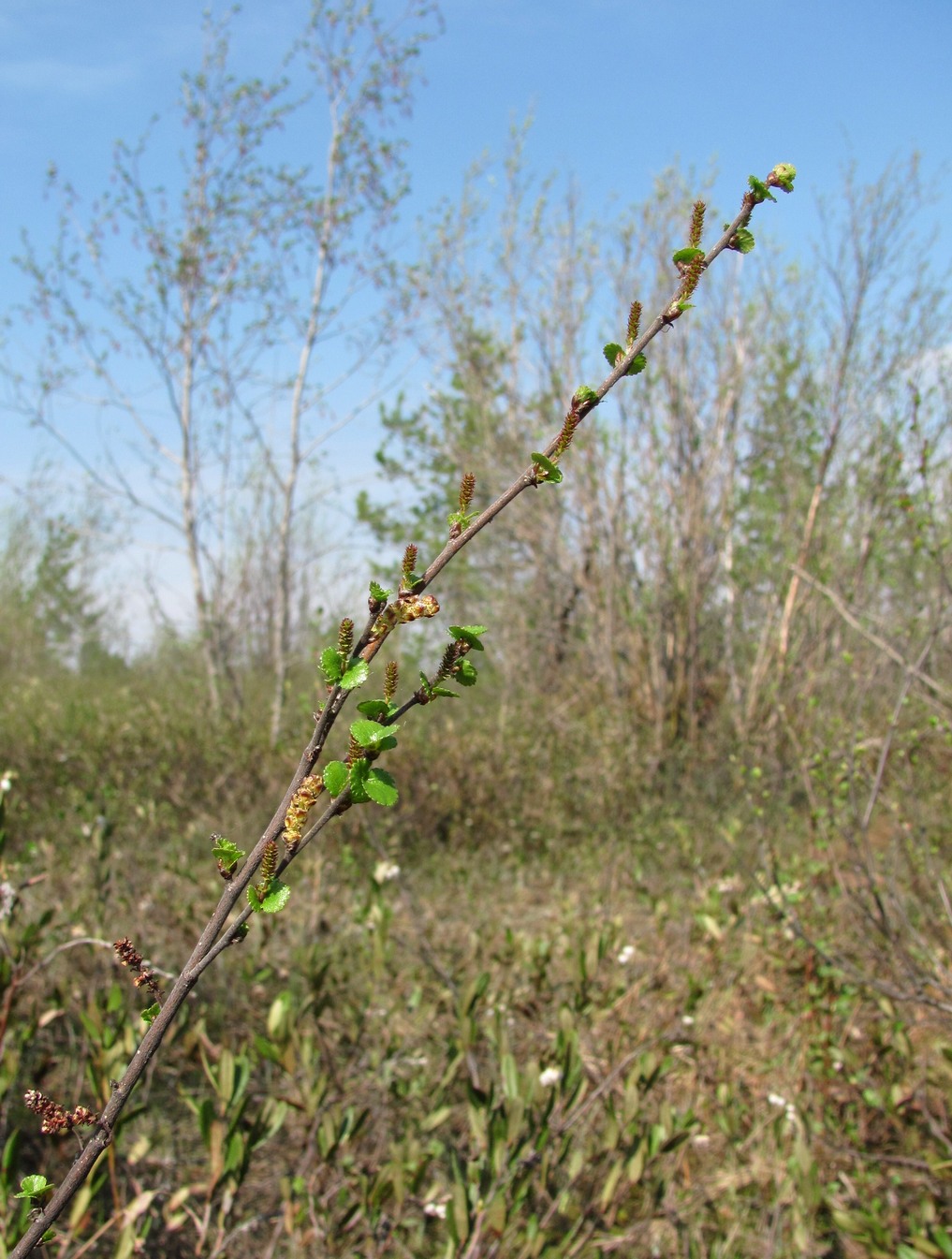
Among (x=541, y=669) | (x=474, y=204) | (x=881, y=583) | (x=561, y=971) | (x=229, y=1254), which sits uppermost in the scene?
(x=474, y=204)

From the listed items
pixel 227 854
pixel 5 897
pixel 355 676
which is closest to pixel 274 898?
pixel 227 854

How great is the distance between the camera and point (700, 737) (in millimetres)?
6715

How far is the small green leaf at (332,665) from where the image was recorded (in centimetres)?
57

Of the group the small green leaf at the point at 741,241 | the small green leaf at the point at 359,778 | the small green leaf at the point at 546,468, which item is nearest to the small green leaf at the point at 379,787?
the small green leaf at the point at 359,778

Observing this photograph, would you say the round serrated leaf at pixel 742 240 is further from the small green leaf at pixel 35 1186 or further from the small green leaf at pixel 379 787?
the small green leaf at pixel 35 1186

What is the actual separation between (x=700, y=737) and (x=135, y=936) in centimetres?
441

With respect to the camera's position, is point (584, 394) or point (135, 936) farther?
point (135, 936)

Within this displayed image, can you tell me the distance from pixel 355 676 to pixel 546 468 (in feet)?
0.61

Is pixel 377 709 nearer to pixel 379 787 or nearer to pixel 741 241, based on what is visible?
pixel 379 787

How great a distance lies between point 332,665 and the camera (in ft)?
1.88

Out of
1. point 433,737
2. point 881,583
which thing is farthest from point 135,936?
point 881,583

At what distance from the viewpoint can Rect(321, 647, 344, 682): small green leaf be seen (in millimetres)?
573

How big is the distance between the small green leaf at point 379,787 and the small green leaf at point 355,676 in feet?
0.18

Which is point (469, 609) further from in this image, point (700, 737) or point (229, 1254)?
point (229, 1254)
